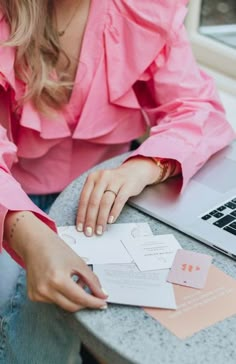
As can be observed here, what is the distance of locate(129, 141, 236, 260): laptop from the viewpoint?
3.01 feet

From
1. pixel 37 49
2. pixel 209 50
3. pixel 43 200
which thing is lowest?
pixel 43 200

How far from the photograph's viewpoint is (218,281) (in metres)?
0.84

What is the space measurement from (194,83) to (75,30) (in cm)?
23

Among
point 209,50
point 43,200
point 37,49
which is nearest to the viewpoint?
point 37,49

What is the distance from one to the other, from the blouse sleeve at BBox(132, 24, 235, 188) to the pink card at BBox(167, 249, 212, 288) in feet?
0.66

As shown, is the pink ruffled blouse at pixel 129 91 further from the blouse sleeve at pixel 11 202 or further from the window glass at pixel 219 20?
the window glass at pixel 219 20

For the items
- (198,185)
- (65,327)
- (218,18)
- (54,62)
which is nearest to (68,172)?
(54,62)

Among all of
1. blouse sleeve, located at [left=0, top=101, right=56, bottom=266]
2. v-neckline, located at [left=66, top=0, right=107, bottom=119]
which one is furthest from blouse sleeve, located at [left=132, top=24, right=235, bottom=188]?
blouse sleeve, located at [left=0, top=101, right=56, bottom=266]

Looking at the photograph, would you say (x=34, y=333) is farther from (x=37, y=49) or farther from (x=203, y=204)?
(x=37, y=49)

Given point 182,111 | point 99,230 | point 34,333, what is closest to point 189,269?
point 99,230

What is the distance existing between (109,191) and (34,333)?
23 centimetres

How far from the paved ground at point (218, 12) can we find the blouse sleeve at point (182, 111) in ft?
1.61

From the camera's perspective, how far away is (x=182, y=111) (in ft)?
3.73

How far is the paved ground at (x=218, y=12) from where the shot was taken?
1637 mm
